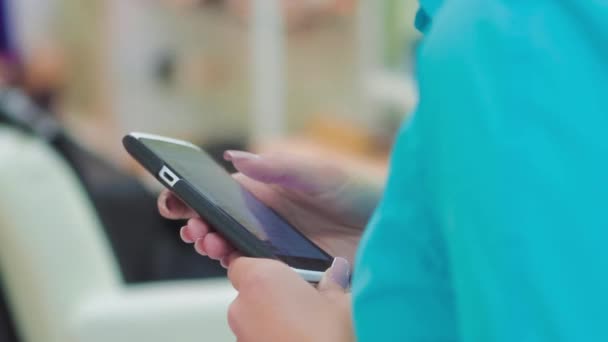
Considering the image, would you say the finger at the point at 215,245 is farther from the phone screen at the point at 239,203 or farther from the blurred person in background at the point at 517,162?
the blurred person in background at the point at 517,162

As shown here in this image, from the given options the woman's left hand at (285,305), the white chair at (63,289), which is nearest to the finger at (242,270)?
the woman's left hand at (285,305)

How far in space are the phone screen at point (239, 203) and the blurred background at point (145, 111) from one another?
591mm

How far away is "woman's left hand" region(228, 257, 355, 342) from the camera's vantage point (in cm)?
47

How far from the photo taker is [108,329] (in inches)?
47.2

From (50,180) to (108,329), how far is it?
0.22 m

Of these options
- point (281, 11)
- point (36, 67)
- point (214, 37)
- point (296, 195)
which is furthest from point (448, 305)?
point (36, 67)

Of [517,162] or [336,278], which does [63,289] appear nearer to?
[336,278]

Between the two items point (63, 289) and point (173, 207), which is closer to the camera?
point (173, 207)

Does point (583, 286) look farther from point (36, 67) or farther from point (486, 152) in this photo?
point (36, 67)

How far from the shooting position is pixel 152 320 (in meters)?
1.21

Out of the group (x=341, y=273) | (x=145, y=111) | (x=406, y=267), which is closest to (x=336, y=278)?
(x=341, y=273)

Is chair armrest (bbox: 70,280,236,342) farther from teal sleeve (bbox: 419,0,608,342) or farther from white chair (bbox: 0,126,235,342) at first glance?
teal sleeve (bbox: 419,0,608,342)

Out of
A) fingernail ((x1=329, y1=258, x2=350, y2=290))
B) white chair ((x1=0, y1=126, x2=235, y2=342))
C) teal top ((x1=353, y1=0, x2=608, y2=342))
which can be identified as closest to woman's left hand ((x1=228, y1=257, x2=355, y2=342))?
fingernail ((x1=329, y1=258, x2=350, y2=290))

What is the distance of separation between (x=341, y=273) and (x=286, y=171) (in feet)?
0.50
